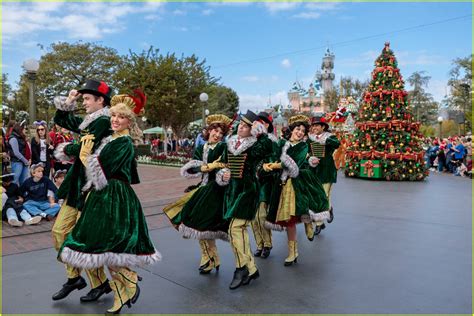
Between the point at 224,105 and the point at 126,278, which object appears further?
the point at 224,105

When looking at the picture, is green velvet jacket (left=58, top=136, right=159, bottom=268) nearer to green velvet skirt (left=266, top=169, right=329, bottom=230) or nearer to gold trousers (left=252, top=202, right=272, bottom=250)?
green velvet skirt (left=266, top=169, right=329, bottom=230)

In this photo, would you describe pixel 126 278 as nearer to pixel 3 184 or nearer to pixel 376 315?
pixel 376 315

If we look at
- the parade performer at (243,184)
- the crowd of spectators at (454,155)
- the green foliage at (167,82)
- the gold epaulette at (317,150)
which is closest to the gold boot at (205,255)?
the parade performer at (243,184)

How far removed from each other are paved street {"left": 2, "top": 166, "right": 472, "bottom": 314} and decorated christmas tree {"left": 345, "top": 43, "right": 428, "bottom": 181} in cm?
623

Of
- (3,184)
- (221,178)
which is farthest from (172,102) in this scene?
(221,178)

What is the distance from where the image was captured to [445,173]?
55.4 ft

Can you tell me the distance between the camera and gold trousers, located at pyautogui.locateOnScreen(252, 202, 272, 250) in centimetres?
518

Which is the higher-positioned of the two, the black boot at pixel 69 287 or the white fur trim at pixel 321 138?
the white fur trim at pixel 321 138

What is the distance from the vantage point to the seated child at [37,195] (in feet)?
23.1

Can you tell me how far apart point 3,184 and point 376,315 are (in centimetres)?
687

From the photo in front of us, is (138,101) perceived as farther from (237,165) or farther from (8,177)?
(8,177)

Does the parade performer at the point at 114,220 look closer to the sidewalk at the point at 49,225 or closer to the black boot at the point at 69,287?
the black boot at the point at 69,287

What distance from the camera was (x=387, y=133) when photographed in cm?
1397

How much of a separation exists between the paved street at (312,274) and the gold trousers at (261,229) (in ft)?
0.71
